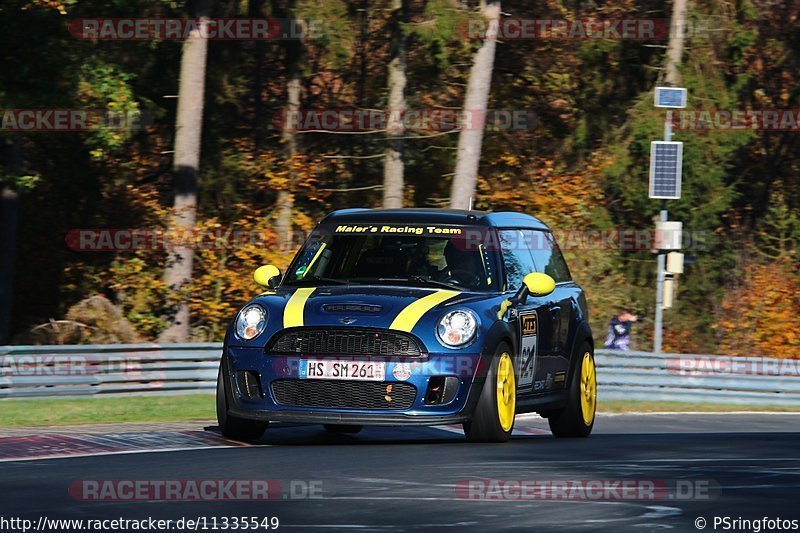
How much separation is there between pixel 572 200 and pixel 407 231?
24.2 meters

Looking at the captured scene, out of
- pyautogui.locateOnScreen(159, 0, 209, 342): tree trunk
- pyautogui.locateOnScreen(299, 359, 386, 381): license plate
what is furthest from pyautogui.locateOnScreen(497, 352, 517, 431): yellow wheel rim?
pyautogui.locateOnScreen(159, 0, 209, 342): tree trunk

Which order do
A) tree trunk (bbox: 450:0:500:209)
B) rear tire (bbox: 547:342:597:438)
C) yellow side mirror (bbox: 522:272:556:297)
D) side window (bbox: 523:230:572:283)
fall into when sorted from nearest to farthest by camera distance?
yellow side mirror (bbox: 522:272:556:297) → side window (bbox: 523:230:572:283) → rear tire (bbox: 547:342:597:438) → tree trunk (bbox: 450:0:500:209)

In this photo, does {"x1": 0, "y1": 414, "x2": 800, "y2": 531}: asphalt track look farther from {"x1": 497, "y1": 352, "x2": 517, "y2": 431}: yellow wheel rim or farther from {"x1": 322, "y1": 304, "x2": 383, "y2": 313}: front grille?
{"x1": 322, "y1": 304, "x2": 383, "y2": 313}: front grille

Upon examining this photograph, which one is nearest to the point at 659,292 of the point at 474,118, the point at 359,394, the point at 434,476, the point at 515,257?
the point at 474,118

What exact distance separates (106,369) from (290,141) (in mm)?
16521

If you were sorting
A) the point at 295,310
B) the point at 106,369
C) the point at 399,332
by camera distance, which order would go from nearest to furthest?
the point at 399,332 → the point at 295,310 → the point at 106,369

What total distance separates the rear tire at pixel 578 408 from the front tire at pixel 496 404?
173 cm

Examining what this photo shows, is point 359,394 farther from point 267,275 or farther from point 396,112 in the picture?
point 396,112

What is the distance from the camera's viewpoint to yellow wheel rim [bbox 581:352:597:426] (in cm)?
1408

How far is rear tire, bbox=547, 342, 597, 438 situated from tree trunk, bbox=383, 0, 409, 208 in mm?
17513

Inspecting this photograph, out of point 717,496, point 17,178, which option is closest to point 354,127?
point 17,178

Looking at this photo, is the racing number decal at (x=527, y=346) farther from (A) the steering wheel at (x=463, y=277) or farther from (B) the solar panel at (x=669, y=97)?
(B) the solar panel at (x=669, y=97)

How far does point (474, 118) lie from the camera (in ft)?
96.9

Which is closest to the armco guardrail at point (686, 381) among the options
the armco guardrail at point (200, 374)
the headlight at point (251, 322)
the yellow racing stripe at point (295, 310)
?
the armco guardrail at point (200, 374)
